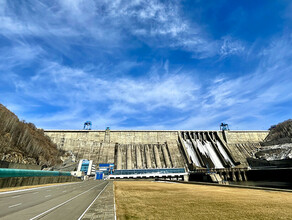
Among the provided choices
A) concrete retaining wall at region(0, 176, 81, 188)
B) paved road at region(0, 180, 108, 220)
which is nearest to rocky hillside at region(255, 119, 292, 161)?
paved road at region(0, 180, 108, 220)

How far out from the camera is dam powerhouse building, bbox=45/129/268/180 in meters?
77.5

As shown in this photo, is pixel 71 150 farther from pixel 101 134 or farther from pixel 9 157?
pixel 9 157

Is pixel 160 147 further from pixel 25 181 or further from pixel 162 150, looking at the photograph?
pixel 25 181

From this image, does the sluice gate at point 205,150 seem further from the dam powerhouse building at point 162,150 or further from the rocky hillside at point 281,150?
the rocky hillside at point 281,150

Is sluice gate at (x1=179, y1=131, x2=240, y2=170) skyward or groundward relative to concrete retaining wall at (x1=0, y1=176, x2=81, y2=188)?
skyward

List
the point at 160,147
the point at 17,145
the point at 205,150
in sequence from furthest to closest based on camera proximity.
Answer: the point at 205,150
the point at 160,147
the point at 17,145

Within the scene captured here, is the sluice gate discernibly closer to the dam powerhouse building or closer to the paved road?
the dam powerhouse building

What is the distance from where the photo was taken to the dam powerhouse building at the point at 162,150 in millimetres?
77500

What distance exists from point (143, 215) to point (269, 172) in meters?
73.8

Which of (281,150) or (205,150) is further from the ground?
(205,150)

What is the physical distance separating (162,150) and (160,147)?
289 cm

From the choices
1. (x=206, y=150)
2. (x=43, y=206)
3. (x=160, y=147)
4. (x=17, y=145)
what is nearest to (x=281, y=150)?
(x=206, y=150)

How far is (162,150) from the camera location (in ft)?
313

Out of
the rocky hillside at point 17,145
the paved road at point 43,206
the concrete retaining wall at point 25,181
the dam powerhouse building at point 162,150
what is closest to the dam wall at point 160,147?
the dam powerhouse building at point 162,150
